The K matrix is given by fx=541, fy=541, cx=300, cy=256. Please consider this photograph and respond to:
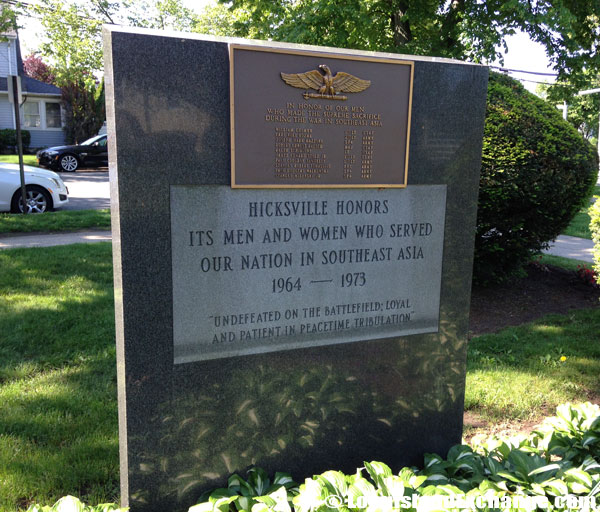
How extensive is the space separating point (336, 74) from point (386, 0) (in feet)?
31.8

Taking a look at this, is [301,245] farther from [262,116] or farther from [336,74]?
[336,74]

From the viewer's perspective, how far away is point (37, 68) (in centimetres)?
4325

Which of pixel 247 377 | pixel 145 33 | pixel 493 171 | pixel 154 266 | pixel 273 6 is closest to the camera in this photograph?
pixel 145 33

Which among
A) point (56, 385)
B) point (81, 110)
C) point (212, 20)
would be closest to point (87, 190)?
point (56, 385)

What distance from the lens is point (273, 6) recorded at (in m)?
11.2

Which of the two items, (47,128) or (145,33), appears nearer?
(145,33)

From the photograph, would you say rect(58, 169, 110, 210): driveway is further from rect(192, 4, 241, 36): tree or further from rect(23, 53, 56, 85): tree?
rect(23, 53, 56, 85): tree

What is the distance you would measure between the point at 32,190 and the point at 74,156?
12899 mm

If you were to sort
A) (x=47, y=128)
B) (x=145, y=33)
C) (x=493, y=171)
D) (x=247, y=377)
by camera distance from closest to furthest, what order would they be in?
(x=145, y=33), (x=247, y=377), (x=493, y=171), (x=47, y=128)

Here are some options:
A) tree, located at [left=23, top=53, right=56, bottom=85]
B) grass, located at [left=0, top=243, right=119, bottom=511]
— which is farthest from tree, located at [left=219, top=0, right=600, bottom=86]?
tree, located at [left=23, top=53, right=56, bottom=85]

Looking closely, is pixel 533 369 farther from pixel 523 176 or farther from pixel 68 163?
pixel 68 163

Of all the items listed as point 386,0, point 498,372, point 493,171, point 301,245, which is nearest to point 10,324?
point 301,245

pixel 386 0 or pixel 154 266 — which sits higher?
pixel 386 0

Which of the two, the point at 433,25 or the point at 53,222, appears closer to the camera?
the point at 53,222
